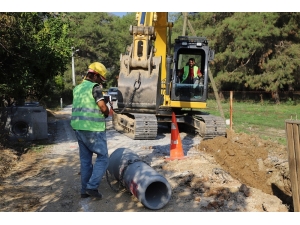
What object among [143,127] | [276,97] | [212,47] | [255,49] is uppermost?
[212,47]

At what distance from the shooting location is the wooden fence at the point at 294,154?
4.86 metres

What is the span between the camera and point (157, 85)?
976cm

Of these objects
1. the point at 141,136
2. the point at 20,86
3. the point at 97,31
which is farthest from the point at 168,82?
the point at 97,31

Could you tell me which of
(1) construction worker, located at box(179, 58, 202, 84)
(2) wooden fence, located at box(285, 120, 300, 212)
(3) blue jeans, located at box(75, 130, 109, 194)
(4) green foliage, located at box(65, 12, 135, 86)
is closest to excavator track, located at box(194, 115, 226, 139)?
(1) construction worker, located at box(179, 58, 202, 84)

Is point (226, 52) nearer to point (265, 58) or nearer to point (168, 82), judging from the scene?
point (265, 58)

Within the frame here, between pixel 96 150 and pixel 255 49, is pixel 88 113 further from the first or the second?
pixel 255 49

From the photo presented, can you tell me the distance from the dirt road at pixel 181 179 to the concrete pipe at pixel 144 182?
0.14m

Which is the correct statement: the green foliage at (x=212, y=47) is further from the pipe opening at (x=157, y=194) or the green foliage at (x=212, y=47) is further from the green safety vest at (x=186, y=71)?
the pipe opening at (x=157, y=194)

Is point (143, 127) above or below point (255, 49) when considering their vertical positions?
below

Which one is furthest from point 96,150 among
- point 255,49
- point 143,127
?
point 255,49

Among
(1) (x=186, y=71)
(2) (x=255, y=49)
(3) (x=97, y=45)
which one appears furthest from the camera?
(3) (x=97, y=45)

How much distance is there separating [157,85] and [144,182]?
5168mm

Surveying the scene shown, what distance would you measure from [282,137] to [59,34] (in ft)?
25.5

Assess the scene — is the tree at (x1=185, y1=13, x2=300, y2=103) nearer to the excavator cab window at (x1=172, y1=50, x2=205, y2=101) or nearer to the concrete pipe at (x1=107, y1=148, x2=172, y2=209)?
the excavator cab window at (x1=172, y1=50, x2=205, y2=101)
